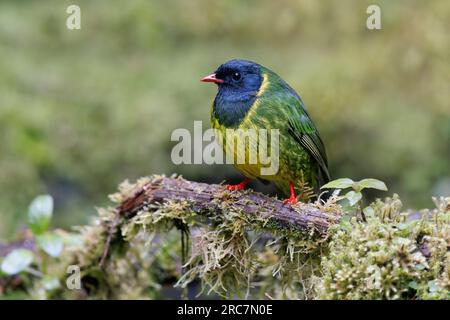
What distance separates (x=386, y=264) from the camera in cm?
196

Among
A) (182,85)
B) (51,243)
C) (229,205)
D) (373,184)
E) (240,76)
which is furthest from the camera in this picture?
(182,85)

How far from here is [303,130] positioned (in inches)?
111

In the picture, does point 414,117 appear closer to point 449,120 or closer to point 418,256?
point 449,120

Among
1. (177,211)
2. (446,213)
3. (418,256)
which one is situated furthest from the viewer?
(177,211)

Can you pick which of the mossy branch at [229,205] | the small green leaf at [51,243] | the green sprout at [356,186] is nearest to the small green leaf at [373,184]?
the green sprout at [356,186]

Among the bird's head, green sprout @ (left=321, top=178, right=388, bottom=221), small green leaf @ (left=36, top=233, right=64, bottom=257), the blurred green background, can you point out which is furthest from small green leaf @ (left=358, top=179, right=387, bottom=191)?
the blurred green background

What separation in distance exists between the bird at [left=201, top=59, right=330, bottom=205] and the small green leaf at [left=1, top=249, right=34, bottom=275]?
3.48 feet

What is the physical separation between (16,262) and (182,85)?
2.65 metres

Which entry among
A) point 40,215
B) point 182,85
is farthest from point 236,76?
point 182,85

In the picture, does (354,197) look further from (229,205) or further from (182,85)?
(182,85)

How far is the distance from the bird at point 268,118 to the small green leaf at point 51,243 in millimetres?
881

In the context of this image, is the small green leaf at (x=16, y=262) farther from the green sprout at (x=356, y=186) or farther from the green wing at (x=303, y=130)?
the green sprout at (x=356, y=186)
